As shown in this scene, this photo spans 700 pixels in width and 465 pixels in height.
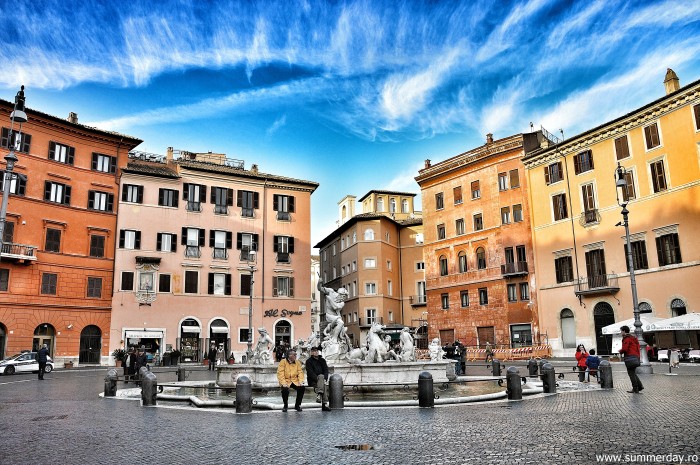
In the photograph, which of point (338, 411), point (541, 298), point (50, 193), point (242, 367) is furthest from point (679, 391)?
point (50, 193)

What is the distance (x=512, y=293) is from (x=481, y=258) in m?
4.26

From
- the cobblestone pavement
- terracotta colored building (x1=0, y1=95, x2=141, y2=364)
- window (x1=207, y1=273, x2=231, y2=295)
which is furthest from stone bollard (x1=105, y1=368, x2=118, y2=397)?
window (x1=207, y1=273, x2=231, y2=295)

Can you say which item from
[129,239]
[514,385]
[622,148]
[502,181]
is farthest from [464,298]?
[514,385]

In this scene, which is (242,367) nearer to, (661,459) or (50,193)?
(661,459)

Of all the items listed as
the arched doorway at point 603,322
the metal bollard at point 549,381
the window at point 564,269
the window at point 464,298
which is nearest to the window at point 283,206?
the window at point 464,298

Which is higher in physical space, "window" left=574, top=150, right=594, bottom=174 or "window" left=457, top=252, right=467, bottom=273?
"window" left=574, top=150, right=594, bottom=174

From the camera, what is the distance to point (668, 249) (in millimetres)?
33688

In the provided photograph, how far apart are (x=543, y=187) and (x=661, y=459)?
1516 inches

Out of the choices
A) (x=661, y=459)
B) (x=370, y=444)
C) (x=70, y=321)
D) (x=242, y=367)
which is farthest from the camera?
(x=70, y=321)

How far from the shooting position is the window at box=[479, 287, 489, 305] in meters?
45.7

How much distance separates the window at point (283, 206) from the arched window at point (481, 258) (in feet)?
54.3

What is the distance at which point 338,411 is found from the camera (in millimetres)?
12180

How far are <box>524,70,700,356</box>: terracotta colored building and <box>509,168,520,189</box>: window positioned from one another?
1238 mm

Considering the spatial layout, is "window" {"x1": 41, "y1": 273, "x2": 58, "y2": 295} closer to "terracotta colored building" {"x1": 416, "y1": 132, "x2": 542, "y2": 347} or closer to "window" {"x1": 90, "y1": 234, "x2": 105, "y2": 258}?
"window" {"x1": 90, "y1": 234, "x2": 105, "y2": 258}
